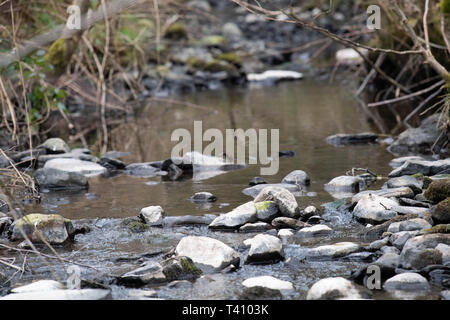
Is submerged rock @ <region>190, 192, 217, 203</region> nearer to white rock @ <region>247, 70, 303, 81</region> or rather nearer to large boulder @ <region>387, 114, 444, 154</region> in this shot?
large boulder @ <region>387, 114, 444, 154</region>

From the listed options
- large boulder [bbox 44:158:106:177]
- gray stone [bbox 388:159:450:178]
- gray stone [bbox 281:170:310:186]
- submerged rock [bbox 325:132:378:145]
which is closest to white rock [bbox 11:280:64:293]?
gray stone [bbox 281:170:310:186]

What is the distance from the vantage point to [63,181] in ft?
16.2

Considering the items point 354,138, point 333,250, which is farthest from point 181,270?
point 354,138

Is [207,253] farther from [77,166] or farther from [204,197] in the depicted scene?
[77,166]

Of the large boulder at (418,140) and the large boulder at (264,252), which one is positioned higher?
the large boulder at (418,140)

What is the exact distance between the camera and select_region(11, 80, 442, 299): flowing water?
3020 millimetres

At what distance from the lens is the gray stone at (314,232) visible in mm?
3481

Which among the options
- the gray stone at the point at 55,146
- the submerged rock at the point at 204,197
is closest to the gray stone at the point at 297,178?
the submerged rock at the point at 204,197

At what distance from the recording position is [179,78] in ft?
36.7

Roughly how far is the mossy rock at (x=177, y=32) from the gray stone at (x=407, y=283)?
10418mm

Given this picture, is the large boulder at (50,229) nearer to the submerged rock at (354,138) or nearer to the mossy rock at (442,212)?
the mossy rock at (442,212)

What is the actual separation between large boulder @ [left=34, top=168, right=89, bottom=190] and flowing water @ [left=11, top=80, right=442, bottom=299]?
12 cm

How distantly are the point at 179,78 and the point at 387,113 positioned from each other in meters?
4.28

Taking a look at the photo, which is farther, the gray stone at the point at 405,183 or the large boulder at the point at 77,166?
the large boulder at the point at 77,166
